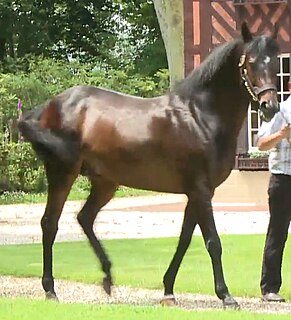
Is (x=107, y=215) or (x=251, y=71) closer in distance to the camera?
(x=251, y=71)

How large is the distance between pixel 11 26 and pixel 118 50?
4.63 m

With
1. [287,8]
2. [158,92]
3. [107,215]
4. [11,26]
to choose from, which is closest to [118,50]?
[11,26]

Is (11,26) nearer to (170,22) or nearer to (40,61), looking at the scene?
(40,61)

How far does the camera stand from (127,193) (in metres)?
25.0

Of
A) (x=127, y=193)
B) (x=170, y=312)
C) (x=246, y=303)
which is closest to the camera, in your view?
(x=170, y=312)

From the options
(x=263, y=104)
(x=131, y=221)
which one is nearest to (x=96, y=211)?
(x=263, y=104)

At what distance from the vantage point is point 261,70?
284 inches

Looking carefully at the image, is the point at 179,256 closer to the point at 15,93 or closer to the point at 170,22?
the point at 170,22

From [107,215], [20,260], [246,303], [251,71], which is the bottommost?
[107,215]

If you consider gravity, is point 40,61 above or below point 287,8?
below

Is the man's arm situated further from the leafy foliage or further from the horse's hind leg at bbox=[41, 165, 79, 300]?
the leafy foliage

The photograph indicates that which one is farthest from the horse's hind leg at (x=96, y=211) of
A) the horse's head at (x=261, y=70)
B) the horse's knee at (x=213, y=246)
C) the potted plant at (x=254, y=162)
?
the potted plant at (x=254, y=162)

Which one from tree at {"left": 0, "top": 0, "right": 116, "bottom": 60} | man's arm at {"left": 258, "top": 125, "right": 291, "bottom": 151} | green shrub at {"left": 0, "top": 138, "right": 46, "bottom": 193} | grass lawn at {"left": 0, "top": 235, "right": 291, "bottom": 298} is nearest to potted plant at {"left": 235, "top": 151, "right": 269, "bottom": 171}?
green shrub at {"left": 0, "top": 138, "right": 46, "bottom": 193}

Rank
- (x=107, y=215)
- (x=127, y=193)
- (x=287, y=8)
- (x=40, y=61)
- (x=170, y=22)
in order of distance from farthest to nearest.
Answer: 1. (x=40, y=61)
2. (x=127, y=193)
3. (x=170, y=22)
4. (x=287, y=8)
5. (x=107, y=215)
